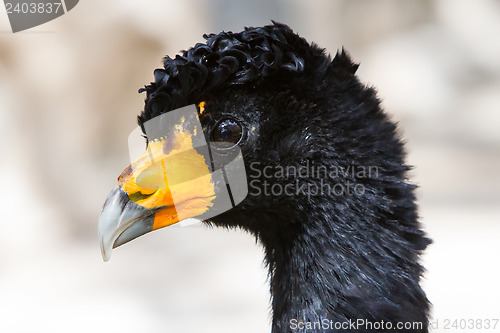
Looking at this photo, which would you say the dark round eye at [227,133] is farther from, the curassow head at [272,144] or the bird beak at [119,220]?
the bird beak at [119,220]

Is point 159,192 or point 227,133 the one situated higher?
point 227,133

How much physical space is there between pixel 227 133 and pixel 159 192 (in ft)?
1.06

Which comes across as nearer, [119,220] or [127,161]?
[119,220]

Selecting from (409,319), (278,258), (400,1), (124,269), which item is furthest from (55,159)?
(409,319)

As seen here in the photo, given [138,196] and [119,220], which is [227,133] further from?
[119,220]

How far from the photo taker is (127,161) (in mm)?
7270

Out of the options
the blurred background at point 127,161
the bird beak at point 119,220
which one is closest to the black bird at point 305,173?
the bird beak at point 119,220

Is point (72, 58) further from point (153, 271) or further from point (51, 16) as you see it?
point (153, 271)

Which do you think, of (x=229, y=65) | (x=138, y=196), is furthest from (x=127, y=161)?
(x=229, y=65)

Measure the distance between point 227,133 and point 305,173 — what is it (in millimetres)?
318

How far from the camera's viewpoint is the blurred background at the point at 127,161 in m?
5.47

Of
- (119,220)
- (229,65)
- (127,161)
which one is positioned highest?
(229,65)

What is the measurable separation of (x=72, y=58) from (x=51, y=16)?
0.51 meters

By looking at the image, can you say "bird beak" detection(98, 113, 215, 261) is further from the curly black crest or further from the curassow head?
the curly black crest
